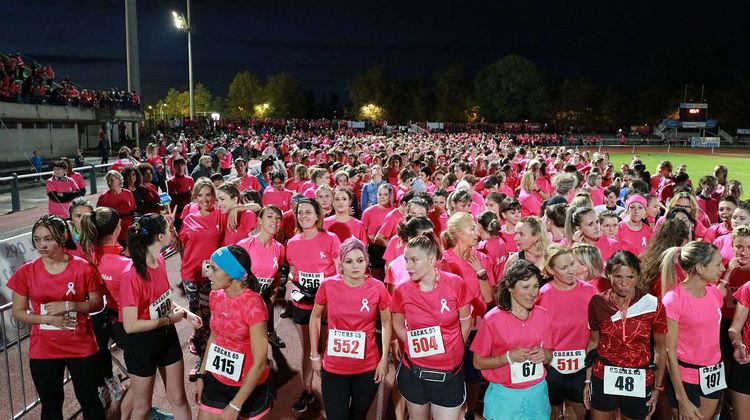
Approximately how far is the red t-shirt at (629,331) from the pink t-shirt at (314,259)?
255 cm

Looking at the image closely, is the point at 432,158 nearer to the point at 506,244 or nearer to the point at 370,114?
the point at 506,244

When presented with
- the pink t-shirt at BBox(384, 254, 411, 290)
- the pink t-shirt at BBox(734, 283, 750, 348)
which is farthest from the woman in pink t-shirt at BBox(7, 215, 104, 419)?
the pink t-shirt at BBox(734, 283, 750, 348)

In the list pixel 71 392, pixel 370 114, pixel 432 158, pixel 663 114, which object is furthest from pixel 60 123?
pixel 663 114

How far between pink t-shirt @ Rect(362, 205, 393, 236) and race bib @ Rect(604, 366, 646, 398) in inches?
157

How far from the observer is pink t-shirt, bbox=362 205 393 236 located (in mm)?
7508

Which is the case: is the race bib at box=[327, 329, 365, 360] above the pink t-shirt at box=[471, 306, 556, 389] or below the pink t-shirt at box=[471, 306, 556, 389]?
below

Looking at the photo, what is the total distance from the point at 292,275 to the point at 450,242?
169cm

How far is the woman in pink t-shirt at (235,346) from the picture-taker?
3.69 m

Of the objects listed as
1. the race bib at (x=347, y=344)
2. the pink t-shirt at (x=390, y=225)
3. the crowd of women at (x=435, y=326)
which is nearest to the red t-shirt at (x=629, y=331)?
the crowd of women at (x=435, y=326)

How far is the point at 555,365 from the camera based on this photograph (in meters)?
4.17

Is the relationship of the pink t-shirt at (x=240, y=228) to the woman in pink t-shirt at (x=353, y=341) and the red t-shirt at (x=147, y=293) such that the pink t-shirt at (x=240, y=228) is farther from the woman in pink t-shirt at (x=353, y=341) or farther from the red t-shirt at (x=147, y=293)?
the woman in pink t-shirt at (x=353, y=341)

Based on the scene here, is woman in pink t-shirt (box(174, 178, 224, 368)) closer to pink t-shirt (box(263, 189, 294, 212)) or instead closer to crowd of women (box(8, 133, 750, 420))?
crowd of women (box(8, 133, 750, 420))

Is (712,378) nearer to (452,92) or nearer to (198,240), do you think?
(198,240)

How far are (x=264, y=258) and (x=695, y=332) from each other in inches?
154
